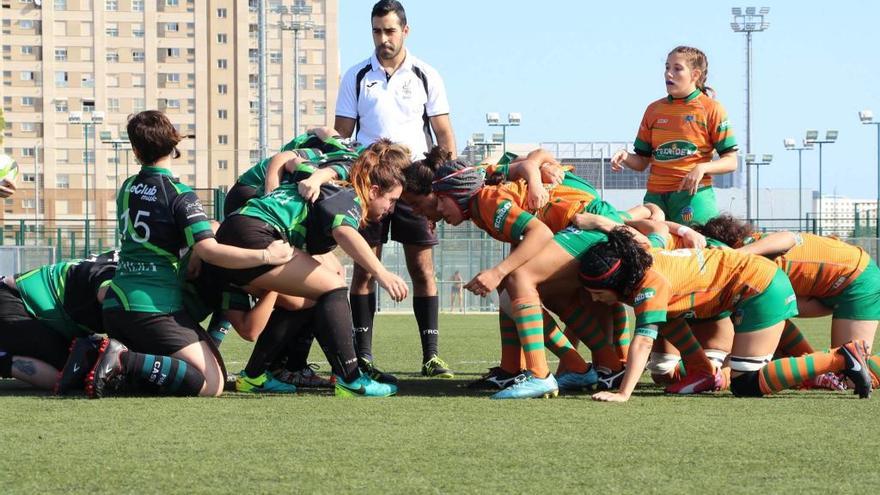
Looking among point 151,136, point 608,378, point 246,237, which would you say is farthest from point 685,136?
point 151,136

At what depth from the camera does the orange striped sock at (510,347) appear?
6.96 meters

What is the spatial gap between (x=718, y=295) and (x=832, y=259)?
33.9 inches

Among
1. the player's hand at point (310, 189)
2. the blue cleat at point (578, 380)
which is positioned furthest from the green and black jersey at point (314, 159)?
the blue cleat at point (578, 380)

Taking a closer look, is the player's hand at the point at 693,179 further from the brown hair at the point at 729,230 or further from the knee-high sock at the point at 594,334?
the knee-high sock at the point at 594,334

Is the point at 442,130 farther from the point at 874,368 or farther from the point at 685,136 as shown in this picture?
the point at 874,368

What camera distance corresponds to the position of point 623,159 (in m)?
8.22

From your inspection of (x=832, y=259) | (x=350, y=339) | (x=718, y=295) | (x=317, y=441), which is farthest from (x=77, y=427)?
(x=832, y=259)

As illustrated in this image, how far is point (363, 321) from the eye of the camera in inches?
314

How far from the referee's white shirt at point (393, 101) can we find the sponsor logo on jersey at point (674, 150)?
1.45m

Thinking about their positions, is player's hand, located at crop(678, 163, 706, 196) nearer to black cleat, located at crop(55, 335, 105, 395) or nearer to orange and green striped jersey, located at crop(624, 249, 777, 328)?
orange and green striped jersey, located at crop(624, 249, 777, 328)

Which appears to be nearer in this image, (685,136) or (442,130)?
(685,136)

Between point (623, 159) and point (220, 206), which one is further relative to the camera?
point (220, 206)

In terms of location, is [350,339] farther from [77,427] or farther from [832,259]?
[832,259]

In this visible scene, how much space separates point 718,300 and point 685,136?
1.89 metres
